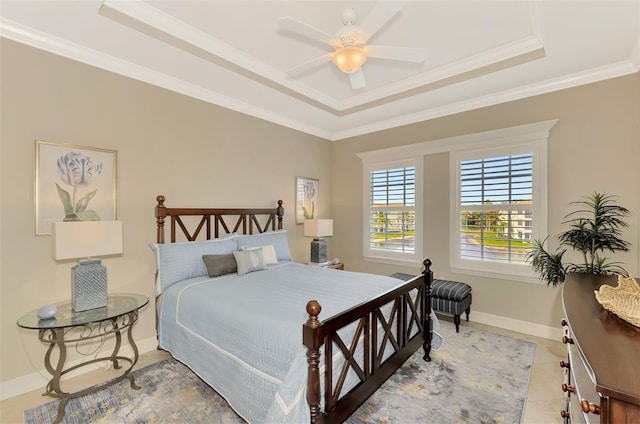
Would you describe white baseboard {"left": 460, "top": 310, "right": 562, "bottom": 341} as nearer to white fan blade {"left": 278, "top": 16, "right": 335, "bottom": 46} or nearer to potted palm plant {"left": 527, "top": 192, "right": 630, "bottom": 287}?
potted palm plant {"left": 527, "top": 192, "right": 630, "bottom": 287}

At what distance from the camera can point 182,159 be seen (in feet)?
10.9

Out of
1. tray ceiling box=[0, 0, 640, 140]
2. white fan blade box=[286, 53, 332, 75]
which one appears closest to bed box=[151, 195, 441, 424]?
tray ceiling box=[0, 0, 640, 140]

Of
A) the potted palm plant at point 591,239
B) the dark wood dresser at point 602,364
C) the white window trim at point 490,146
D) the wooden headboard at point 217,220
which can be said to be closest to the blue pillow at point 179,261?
the wooden headboard at point 217,220

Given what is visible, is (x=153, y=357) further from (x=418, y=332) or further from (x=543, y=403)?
(x=543, y=403)

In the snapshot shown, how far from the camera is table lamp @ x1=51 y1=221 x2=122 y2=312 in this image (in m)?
2.14

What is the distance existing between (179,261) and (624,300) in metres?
3.27

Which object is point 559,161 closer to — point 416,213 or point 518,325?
point 416,213

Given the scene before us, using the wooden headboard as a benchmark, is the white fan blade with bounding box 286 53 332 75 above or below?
above

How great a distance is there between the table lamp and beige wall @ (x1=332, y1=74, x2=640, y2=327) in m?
3.82

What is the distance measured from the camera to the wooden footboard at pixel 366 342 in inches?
60.8

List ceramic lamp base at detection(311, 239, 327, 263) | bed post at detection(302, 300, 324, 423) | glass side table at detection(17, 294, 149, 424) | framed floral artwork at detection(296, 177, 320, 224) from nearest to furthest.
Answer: bed post at detection(302, 300, 324, 423)
glass side table at detection(17, 294, 149, 424)
ceramic lamp base at detection(311, 239, 327, 263)
framed floral artwork at detection(296, 177, 320, 224)

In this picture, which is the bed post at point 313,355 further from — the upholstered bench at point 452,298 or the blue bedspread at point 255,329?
the upholstered bench at point 452,298

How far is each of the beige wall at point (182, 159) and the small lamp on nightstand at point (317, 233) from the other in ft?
1.01

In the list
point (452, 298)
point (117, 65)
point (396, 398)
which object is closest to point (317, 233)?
point (452, 298)
